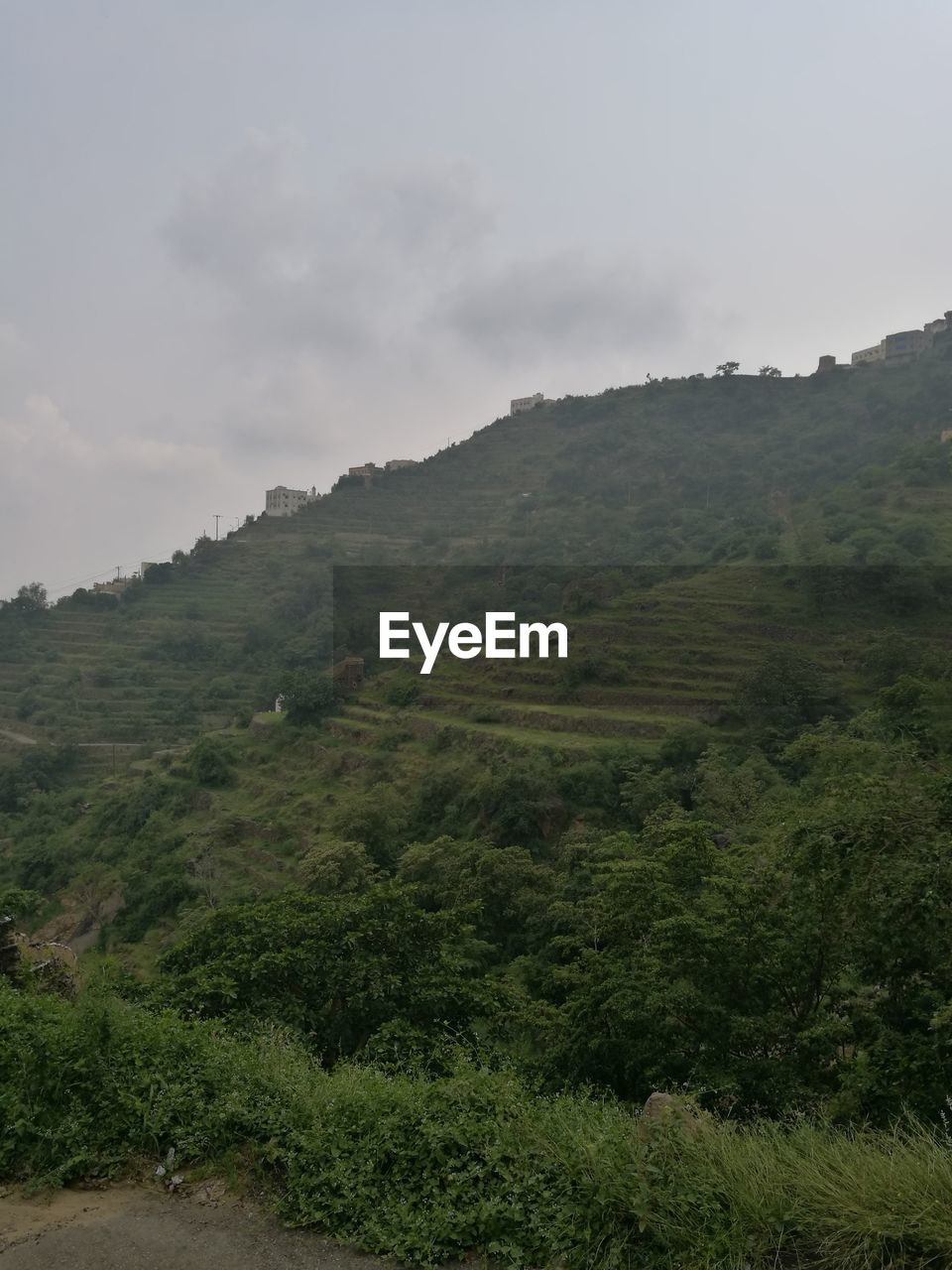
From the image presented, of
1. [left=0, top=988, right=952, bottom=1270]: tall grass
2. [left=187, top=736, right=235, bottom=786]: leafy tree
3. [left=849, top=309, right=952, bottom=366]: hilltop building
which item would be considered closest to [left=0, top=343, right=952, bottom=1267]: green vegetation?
[left=0, top=988, right=952, bottom=1270]: tall grass

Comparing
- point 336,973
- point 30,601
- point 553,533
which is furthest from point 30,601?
point 336,973

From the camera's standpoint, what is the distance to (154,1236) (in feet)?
→ 13.6

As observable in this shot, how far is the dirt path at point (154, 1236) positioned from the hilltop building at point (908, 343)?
90.4m

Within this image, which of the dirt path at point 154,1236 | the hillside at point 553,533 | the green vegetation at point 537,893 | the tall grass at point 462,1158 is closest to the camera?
the tall grass at point 462,1158

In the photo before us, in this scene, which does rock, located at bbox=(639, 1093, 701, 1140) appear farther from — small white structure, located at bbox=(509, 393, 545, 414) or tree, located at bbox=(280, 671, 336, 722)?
small white structure, located at bbox=(509, 393, 545, 414)

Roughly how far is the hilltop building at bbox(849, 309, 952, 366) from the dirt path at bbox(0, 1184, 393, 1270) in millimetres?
90385

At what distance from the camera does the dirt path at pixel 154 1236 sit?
3.94 metres

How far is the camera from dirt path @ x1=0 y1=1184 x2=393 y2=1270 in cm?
394

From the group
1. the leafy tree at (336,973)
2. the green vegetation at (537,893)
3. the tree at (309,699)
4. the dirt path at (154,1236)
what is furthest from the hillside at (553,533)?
the dirt path at (154,1236)

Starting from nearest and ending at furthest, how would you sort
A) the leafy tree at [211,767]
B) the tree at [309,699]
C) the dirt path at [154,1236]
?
the dirt path at [154,1236], the leafy tree at [211,767], the tree at [309,699]

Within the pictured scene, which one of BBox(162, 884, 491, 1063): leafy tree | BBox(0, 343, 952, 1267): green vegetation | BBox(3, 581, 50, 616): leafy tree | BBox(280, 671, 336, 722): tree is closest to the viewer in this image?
BBox(0, 343, 952, 1267): green vegetation

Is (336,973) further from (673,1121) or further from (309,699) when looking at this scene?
(309,699)

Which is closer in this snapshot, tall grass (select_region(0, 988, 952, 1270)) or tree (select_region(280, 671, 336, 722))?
tall grass (select_region(0, 988, 952, 1270))

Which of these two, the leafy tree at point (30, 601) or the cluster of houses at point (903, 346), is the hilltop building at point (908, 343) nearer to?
the cluster of houses at point (903, 346)
